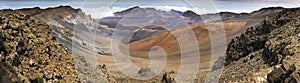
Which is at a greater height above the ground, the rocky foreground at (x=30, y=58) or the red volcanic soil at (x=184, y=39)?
the rocky foreground at (x=30, y=58)

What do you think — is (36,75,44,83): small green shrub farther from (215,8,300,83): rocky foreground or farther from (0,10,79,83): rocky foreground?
(215,8,300,83): rocky foreground

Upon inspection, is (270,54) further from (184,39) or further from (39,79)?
(184,39)

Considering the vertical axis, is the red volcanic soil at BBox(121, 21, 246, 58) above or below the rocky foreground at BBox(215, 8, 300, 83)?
below

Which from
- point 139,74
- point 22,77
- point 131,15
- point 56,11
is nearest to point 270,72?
point 22,77

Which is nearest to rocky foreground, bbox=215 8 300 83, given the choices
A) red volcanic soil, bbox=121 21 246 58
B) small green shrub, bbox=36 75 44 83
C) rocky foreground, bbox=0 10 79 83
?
rocky foreground, bbox=0 10 79 83

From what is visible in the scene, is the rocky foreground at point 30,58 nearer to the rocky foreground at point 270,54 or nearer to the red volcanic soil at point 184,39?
the rocky foreground at point 270,54

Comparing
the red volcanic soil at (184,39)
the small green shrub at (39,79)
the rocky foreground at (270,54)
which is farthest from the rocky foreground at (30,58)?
the red volcanic soil at (184,39)

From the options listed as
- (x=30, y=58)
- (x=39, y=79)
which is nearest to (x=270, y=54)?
(x=39, y=79)
